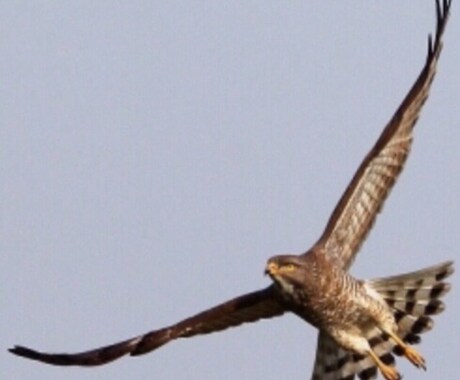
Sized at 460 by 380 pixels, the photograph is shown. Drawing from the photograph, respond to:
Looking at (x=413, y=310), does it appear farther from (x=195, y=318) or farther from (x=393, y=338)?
(x=195, y=318)

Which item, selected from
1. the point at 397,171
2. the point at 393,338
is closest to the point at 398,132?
the point at 397,171

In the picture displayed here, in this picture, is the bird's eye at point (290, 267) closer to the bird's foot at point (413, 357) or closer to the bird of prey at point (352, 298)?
the bird of prey at point (352, 298)

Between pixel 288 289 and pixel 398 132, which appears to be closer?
pixel 288 289

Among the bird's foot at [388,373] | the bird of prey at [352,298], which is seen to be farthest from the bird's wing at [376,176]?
the bird's foot at [388,373]

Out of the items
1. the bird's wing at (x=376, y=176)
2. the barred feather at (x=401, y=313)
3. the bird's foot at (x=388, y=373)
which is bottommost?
the bird's foot at (x=388, y=373)

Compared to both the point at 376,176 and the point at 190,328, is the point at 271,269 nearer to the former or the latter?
the point at 190,328

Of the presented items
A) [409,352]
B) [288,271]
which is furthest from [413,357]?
[288,271]
